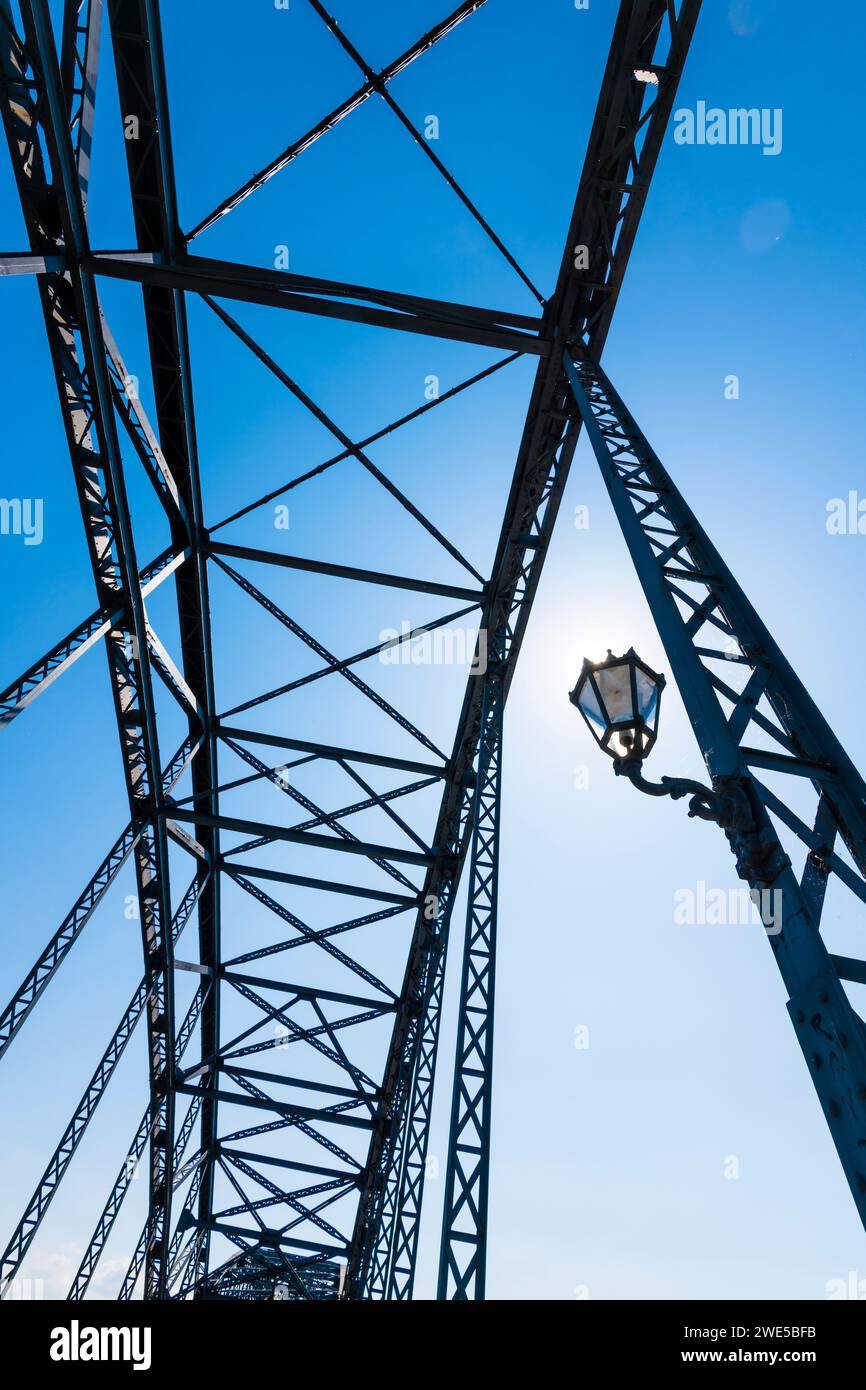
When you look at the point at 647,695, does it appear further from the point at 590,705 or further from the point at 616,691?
the point at 590,705

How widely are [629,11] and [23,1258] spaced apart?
17.2 meters

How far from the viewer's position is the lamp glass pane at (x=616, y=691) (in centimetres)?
392

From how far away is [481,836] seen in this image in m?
9.78

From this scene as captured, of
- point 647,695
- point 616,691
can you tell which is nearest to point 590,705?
point 616,691

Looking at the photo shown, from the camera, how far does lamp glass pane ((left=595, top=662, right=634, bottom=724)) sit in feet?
12.9

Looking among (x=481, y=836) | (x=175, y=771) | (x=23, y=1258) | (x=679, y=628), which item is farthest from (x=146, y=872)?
(x=679, y=628)

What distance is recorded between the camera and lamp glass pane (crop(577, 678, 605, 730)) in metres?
4.03

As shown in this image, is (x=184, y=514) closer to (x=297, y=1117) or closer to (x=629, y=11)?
(x=629, y=11)

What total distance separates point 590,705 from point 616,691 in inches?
7.6

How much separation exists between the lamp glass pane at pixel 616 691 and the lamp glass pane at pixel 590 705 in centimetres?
5

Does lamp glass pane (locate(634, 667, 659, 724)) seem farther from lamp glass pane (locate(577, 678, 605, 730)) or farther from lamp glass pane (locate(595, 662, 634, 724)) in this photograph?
lamp glass pane (locate(577, 678, 605, 730))

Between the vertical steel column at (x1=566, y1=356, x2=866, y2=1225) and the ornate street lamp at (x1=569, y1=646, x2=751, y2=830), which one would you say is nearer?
the vertical steel column at (x1=566, y1=356, x2=866, y2=1225)

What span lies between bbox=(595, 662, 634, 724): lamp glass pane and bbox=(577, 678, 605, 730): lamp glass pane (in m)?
0.05

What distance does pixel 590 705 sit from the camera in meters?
4.13
